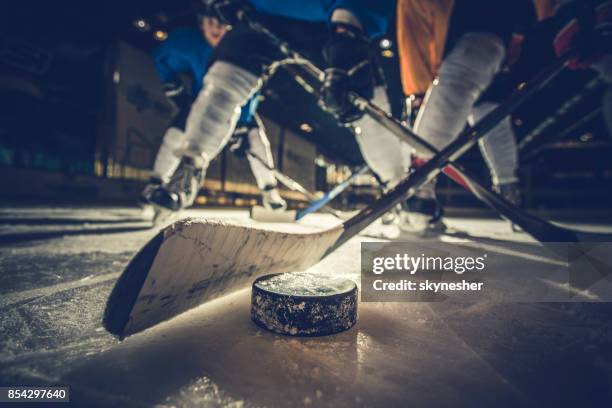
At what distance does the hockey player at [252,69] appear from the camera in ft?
4.76

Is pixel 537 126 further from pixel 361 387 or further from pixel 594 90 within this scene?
pixel 361 387

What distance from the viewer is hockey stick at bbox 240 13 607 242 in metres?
1.12

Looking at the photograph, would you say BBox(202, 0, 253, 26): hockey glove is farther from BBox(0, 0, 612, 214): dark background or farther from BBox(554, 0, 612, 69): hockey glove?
BBox(0, 0, 612, 214): dark background

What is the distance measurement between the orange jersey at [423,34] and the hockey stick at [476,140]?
19.3 inches

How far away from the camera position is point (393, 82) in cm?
749

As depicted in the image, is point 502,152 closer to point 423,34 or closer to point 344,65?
point 423,34

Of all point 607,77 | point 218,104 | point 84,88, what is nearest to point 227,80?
point 218,104

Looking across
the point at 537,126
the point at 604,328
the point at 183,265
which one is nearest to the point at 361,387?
the point at 183,265

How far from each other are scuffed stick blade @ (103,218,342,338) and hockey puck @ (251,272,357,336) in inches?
3.9

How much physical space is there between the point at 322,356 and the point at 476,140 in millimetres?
1186

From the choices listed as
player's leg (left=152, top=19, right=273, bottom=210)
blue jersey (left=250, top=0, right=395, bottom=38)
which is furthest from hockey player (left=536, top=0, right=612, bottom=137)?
player's leg (left=152, top=19, right=273, bottom=210)

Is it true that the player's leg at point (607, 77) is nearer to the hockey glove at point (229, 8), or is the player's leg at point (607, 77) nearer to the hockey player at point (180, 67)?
the hockey glove at point (229, 8)

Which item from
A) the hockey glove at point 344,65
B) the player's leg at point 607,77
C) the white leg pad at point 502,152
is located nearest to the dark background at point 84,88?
the white leg pad at point 502,152

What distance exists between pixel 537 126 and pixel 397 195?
10.7 m
